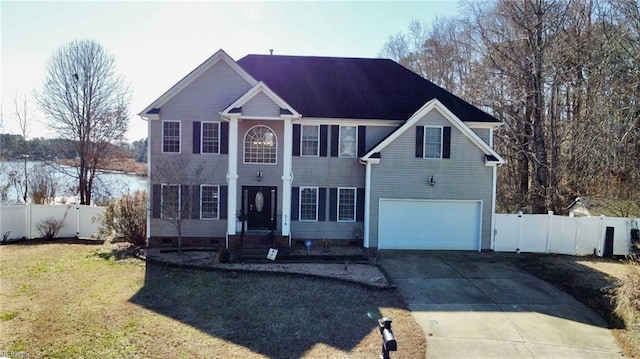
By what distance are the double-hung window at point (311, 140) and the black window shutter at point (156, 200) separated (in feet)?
20.4

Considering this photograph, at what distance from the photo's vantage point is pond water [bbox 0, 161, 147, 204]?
21109mm

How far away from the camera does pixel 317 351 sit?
6973 millimetres

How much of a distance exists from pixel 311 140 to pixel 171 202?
20.2ft

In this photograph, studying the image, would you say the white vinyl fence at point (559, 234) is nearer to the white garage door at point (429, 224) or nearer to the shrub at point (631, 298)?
the white garage door at point (429, 224)

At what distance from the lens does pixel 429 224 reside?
15.4 metres

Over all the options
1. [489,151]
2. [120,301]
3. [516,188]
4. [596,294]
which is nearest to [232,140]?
[120,301]

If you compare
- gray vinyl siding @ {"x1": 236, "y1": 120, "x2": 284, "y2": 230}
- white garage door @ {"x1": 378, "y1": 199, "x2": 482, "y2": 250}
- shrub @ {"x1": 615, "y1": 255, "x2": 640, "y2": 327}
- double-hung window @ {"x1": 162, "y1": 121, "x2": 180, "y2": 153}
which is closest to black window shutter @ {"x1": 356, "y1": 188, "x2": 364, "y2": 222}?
white garage door @ {"x1": 378, "y1": 199, "x2": 482, "y2": 250}

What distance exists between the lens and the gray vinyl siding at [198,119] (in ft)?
49.7

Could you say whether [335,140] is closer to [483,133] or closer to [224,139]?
[224,139]

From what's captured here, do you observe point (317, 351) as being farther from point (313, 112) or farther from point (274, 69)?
point (274, 69)

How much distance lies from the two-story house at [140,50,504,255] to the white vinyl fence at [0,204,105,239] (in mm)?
3855

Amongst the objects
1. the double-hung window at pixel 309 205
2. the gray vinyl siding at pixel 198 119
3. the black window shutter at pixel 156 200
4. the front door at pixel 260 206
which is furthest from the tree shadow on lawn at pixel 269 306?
the double-hung window at pixel 309 205

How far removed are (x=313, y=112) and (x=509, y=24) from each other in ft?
41.5

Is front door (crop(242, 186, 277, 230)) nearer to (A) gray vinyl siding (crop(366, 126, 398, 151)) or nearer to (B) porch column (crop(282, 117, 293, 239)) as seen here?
(B) porch column (crop(282, 117, 293, 239))
